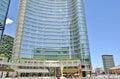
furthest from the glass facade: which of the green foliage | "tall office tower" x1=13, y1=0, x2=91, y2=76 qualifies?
the green foliage

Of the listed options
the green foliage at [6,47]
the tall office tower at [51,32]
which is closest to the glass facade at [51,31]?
the tall office tower at [51,32]

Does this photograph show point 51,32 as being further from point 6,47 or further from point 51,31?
point 6,47

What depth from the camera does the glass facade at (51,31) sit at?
103688 millimetres

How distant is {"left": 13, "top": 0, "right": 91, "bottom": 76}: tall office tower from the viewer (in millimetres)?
102963

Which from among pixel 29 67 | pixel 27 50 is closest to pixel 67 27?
pixel 27 50

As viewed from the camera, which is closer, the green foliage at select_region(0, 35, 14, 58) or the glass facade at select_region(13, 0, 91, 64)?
the glass facade at select_region(13, 0, 91, 64)

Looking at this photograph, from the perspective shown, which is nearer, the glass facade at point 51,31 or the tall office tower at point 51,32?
the tall office tower at point 51,32

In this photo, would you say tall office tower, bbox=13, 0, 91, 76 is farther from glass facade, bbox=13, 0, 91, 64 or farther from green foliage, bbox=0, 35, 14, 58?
green foliage, bbox=0, 35, 14, 58

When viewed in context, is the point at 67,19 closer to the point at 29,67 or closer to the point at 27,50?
the point at 27,50

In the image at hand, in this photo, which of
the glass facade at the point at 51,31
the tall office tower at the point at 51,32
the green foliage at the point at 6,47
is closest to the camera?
the tall office tower at the point at 51,32

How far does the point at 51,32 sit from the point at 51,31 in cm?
98

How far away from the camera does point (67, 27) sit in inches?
4929

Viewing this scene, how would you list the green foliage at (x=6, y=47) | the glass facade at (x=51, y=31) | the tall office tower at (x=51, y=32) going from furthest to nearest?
the green foliage at (x=6, y=47) → the glass facade at (x=51, y=31) → the tall office tower at (x=51, y=32)

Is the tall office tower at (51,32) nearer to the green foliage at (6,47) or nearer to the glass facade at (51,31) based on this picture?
the glass facade at (51,31)
